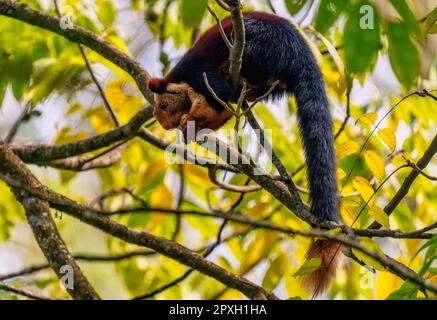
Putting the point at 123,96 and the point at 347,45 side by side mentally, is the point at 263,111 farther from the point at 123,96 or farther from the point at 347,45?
the point at 347,45

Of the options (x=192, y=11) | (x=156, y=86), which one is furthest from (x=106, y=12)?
(x=192, y=11)

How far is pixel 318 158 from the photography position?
2846 millimetres

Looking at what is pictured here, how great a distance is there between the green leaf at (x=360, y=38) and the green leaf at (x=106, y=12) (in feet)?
7.71

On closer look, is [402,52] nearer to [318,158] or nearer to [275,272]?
[318,158]

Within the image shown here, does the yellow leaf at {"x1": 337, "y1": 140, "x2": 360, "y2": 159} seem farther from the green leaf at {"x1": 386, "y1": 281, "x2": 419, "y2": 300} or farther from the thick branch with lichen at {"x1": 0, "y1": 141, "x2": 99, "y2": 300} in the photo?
the thick branch with lichen at {"x1": 0, "y1": 141, "x2": 99, "y2": 300}

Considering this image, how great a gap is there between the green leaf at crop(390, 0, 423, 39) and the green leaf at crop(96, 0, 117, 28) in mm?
2482

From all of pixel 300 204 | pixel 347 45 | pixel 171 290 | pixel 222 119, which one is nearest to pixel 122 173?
pixel 171 290

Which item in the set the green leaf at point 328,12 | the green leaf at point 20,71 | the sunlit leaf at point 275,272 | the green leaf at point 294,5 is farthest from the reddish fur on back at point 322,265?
the green leaf at point 20,71

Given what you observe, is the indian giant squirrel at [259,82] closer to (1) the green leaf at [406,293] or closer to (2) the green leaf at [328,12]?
(1) the green leaf at [406,293]

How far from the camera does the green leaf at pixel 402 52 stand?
4.99ft

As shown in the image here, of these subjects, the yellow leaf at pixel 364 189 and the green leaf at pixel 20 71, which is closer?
the yellow leaf at pixel 364 189

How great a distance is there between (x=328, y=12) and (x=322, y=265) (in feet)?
4.46

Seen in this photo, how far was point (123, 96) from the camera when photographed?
12.6ft

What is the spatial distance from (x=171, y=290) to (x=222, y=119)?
1.14 meters
